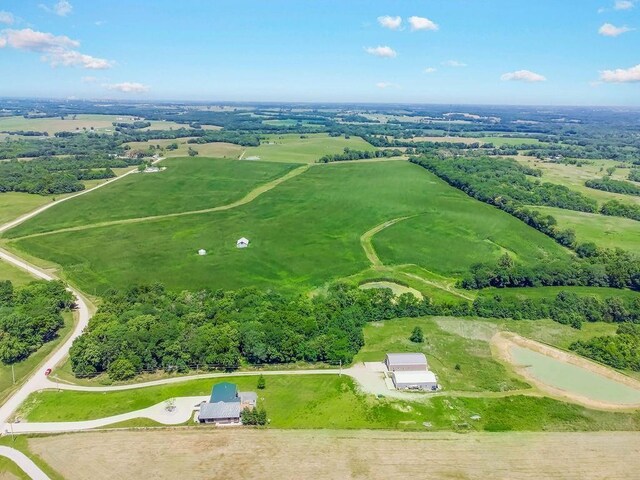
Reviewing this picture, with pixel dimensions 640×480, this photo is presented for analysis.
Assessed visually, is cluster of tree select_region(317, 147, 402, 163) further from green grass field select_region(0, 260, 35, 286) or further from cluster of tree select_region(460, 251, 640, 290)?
green grass field select_region(0, 260, 35, 286)

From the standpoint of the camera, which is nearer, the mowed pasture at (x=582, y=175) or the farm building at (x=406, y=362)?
the farm building at (x=406, y=362)

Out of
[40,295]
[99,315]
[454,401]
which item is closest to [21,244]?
[40,295]

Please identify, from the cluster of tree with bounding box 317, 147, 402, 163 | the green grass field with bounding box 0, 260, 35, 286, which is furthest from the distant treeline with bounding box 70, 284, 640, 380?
the cluster of tree with bounding box 317, 147, 402, 163

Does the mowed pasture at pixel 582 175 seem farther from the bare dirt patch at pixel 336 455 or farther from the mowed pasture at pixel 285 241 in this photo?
the bare dirt patch at pixel 336 455

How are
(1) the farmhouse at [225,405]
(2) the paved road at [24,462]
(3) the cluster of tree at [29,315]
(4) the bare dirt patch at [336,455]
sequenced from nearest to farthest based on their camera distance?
(2) the paved road at [24,462]
(4) the bare dirt patch at [336,455]
(1) the farmhouse at [225,405]
(3) the cluster of tree at [29,315]

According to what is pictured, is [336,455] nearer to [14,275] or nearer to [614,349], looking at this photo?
[614,349]

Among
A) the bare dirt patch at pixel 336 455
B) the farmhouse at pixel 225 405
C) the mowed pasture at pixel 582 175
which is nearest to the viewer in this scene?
the bare dirt patch at pixel 336 455

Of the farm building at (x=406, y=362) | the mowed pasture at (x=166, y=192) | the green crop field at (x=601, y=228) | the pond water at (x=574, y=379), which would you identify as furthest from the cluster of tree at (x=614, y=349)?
the mowed pasture at (x=166, y=192)
